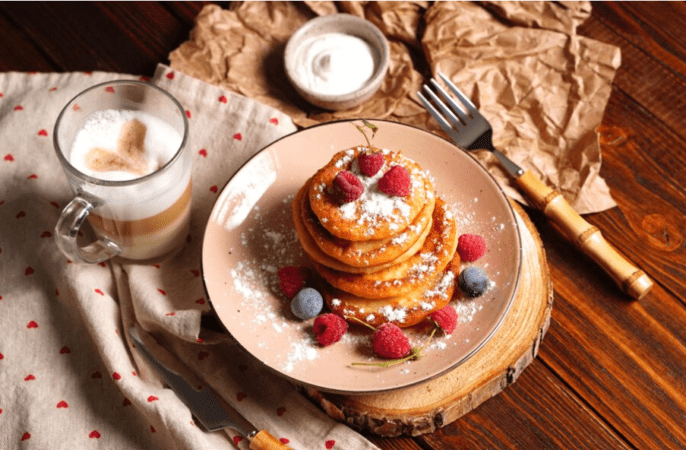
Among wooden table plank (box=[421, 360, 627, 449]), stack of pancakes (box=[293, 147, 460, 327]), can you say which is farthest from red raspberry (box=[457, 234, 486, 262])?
wooden table plank (box=[421, 360, 627, 449])

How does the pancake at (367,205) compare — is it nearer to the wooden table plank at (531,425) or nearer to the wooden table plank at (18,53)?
the wooden table plank at (531,425)

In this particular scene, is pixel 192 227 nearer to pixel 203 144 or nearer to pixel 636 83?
pixel 203 144

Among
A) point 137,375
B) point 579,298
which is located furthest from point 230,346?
point 579,298

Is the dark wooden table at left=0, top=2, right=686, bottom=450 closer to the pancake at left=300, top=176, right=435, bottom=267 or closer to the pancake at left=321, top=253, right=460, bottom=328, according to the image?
the pancake at left=321, top=253, right=460, bottom=328

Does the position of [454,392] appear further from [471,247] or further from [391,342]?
[471,247]

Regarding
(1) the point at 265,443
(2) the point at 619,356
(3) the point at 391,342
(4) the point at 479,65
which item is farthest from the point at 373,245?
(4) the point at 479,65
